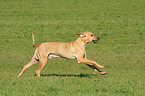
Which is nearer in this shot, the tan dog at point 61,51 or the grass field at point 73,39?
the grass field at point 73,39

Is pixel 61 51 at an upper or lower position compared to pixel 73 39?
upper

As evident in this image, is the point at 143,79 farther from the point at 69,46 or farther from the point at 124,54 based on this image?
the point at 124,54

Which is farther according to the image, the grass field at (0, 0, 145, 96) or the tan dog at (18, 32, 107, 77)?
the tan dog at (18, 32, 107, 77)

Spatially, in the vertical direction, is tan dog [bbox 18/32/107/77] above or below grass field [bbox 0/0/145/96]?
above

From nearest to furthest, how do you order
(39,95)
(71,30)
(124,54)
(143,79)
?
(39,95) < (143,79) < (124,54) < (71,30)

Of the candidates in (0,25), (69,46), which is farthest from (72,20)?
(69,46)

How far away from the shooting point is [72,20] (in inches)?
1190

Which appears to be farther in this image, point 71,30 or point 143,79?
point 71,30

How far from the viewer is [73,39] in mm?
23062

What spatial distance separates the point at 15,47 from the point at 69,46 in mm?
8944

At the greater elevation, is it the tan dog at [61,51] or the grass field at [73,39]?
the tan dog at [61,51]

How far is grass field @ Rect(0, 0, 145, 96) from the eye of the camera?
354 inches

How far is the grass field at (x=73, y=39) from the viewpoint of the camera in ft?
29.5

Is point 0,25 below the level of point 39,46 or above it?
below
